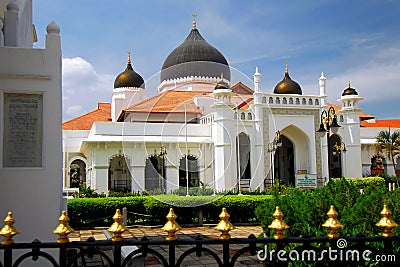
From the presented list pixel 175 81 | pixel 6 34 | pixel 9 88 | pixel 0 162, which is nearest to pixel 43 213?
pixel 0 162

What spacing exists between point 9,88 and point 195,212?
814cm

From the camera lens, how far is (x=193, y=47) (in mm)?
28422

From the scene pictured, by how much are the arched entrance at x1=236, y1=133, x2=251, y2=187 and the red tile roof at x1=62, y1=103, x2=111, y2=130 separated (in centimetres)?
1177

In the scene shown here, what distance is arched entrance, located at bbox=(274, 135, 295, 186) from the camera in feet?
92.8

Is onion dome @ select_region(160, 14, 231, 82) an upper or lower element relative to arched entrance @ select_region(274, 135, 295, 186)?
upper

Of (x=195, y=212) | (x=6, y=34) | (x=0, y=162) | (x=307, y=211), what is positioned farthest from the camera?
(x=195, y=212)

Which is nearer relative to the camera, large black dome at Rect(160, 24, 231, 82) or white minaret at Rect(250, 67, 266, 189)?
white minaret at Rect(250, 67, 266, 189)

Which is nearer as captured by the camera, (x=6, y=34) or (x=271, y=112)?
(x=6, y=34)

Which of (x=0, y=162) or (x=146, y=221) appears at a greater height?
(x=0, y=162)

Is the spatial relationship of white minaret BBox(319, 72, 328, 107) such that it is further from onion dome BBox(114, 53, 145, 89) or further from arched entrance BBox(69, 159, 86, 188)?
arched entrance BBox(69, 159, 86, 188)

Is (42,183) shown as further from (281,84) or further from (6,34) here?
(281,84)

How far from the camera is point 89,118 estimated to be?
3100cm

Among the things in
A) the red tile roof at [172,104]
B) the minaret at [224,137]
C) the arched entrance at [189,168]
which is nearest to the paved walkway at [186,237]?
the minaret at [224,137]

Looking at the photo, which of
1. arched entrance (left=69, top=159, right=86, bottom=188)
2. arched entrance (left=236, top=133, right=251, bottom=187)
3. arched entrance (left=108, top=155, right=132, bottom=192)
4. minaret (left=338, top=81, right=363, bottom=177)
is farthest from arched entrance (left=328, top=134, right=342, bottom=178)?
arched entrance (left=69, top=159, right=86, bottom=188)
